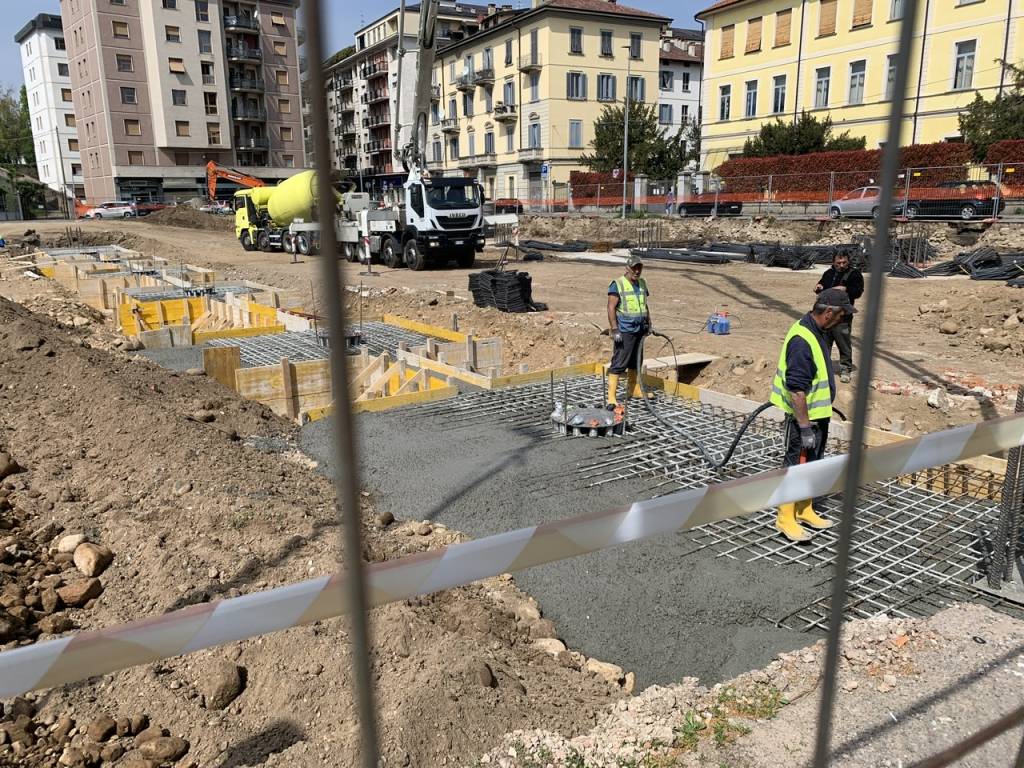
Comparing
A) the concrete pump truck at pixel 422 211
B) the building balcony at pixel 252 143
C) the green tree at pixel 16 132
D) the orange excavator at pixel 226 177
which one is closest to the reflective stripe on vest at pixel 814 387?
the concrete pump truck at pixel 422 211

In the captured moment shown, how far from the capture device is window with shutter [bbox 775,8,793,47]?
35.2m

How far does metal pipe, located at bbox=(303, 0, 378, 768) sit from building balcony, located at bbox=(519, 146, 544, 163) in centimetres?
4886

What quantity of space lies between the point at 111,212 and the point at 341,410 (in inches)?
2123

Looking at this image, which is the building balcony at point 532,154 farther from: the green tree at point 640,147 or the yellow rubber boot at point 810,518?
the yellow rubber boot at point 810,518

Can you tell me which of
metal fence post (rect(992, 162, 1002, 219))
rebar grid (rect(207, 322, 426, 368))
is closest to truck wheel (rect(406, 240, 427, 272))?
rebar grid (rect(207, 322, 426, 368))

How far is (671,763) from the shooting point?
2715mm

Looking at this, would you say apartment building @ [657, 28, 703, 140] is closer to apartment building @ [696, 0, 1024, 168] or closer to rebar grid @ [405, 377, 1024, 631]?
apartment building @ [696, 0, 1024, 168]

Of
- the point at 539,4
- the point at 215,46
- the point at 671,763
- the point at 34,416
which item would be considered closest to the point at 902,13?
the point at 671,763

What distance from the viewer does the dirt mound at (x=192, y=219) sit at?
38.8 m

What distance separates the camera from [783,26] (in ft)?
117

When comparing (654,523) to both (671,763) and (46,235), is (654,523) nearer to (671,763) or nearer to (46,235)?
(671,763)

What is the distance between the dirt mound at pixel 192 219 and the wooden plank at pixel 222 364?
107 feet

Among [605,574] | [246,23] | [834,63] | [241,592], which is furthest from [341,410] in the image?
[834,63]

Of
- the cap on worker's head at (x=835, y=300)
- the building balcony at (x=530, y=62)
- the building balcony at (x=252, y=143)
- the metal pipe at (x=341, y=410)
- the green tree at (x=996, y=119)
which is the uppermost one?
the building balcony at (x=530, y=62)
